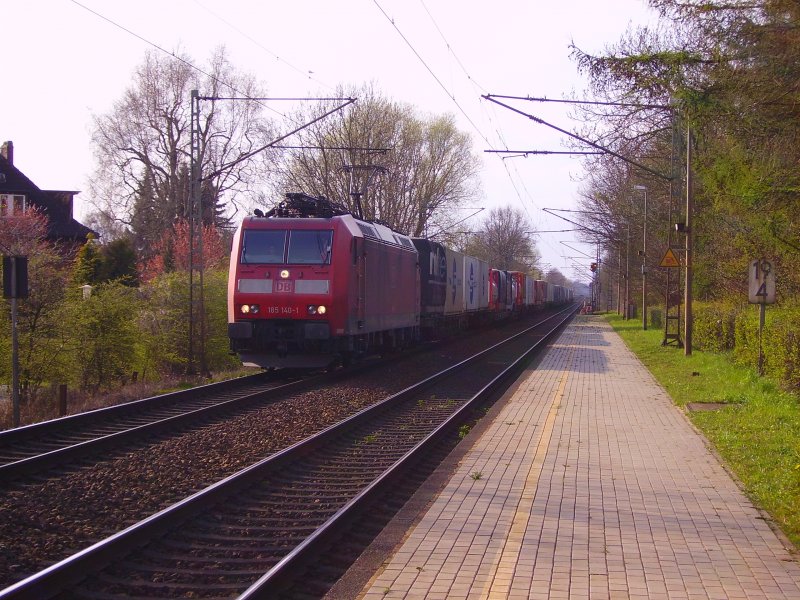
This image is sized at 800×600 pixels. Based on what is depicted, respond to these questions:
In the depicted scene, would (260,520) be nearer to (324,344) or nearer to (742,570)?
(742,570)

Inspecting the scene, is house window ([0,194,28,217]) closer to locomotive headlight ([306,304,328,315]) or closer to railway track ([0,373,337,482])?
locomotive headlight ([306,304,328,315])

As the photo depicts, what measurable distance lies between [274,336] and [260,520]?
10.00m

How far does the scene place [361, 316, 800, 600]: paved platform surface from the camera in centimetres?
512

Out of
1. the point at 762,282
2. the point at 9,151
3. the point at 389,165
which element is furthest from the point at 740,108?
the point at 9,151

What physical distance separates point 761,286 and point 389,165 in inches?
1220

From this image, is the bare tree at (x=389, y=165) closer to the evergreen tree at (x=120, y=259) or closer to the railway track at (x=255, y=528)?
the evergreen tree at (x=120, y=259)

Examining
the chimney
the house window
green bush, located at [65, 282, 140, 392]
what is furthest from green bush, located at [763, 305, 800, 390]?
the chimney

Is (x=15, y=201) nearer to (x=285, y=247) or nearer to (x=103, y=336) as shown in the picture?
(x=103, y=336)

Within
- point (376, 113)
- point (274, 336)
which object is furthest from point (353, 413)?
point (376, 113)

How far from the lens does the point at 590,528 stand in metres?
6.38

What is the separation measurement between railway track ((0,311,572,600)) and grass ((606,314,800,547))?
3.31m

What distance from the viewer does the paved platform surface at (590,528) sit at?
202 inches

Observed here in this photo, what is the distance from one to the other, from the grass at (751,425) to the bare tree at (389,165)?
2096 centimetres

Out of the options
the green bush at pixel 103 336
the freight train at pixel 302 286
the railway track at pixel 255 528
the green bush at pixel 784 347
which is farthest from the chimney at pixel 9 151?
the green bush at pixel 784 347
